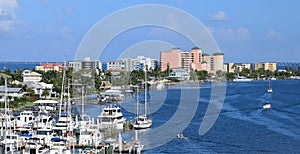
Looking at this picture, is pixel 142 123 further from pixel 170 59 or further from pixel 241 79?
pixel 241 79

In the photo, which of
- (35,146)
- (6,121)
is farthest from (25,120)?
(35,146)

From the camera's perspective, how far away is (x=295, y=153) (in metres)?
11.8

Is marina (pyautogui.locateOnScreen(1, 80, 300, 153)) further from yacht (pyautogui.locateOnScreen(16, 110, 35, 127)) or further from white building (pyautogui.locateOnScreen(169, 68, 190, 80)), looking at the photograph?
white building (pyautogui.locateOnScreen(169, 68, 190, 80))

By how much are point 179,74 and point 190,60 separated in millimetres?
7399

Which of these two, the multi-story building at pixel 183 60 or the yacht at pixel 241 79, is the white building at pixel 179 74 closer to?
the multi-story building at pixel 183 60

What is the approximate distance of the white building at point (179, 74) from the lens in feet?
155

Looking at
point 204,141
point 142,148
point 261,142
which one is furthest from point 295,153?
point 142,148

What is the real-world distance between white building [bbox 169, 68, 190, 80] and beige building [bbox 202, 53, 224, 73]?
949cm

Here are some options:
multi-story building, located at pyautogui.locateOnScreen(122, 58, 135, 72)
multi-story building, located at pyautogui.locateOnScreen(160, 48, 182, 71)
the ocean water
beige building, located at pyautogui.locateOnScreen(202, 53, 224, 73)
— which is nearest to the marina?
the ocean water

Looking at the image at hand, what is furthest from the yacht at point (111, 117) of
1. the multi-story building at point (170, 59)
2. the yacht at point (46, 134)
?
the multi-story building at point (170, 59)

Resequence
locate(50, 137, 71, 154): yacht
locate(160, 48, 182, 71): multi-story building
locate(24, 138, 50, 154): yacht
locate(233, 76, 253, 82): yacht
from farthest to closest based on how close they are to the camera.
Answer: locate(233, 76, 253, 82): yacht < locate(160, 48, 182, 71): multi-story building < locate(24, 138, 50, 154): yacht < locate(50, 137, 71, 154): yacht

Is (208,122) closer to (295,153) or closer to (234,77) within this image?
(295,153)

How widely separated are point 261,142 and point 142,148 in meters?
3.38

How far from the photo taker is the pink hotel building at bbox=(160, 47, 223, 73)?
51.9 m
